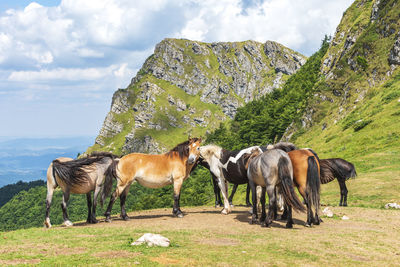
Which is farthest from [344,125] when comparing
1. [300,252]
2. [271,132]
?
[271,132]

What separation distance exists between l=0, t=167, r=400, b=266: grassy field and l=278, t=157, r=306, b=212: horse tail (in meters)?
1.04

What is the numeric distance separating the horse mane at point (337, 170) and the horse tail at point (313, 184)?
631 centimetres

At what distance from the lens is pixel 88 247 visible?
9.98m

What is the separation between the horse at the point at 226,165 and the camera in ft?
57.3

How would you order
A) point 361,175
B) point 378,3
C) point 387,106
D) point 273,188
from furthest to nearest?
point 378,3 → point 387,106 → point 361,175 → point 273,188

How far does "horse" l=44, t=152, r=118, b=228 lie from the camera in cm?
1474

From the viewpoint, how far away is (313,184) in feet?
44.3

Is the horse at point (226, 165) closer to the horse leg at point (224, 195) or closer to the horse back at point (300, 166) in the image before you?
the horse leg at point (224, 195)

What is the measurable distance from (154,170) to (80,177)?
136 inches

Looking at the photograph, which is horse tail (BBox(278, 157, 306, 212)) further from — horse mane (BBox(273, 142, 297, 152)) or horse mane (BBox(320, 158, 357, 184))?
horse mane (BBox(320, 158, 357, 184))

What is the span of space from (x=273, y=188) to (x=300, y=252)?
4317 mm

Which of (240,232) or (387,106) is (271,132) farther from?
(240,232)

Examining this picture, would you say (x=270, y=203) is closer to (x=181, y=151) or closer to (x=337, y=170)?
(x=181, y=151)

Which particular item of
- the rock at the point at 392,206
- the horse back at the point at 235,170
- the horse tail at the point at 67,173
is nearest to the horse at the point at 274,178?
the horse back at the point at 235,170
